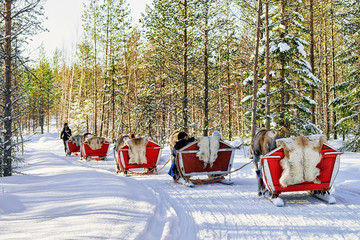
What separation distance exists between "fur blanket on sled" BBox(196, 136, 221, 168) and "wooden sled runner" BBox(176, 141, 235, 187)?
0.12 m

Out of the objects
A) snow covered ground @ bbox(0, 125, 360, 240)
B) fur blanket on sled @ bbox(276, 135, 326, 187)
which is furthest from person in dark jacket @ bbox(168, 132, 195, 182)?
fur blanket on sled @ bbox(276, 135, 326, 187)

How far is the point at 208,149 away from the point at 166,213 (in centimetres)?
393

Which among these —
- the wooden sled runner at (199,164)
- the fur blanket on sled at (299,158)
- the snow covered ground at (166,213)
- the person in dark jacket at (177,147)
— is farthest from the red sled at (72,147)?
the fur blanket on sled at (299,158)

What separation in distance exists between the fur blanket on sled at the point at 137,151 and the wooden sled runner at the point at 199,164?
8.86 feet

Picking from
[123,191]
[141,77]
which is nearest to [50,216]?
[123,191]

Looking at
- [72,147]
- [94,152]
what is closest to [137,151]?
[94,152]

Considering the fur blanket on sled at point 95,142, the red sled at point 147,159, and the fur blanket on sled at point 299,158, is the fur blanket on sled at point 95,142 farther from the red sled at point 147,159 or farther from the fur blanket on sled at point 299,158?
the fur blanket on sled at point 299,158

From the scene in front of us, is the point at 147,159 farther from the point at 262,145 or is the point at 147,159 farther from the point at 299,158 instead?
the point at 299,158

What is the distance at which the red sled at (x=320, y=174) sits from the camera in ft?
20.7

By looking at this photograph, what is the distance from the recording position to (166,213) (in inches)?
229

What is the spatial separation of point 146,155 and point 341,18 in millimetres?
13551

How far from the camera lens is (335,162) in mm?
6375

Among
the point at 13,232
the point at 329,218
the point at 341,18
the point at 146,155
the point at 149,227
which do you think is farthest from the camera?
the point at 341,18

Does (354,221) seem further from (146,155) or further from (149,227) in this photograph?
(146,155)
